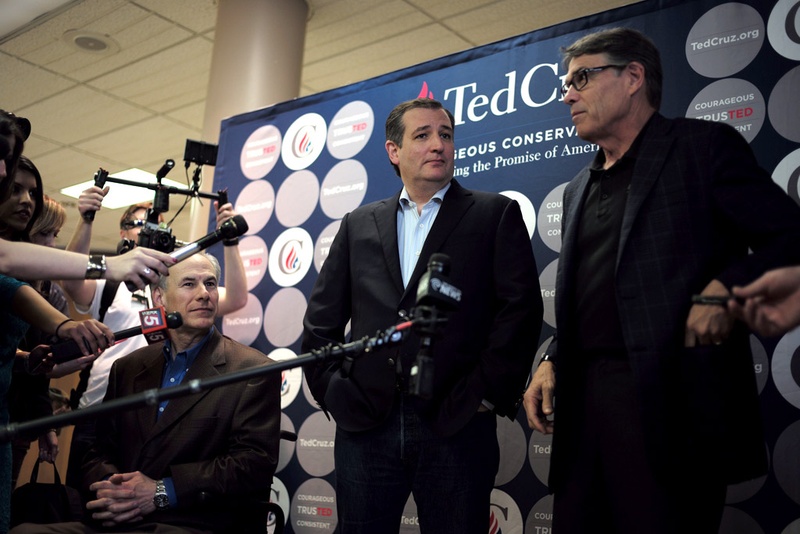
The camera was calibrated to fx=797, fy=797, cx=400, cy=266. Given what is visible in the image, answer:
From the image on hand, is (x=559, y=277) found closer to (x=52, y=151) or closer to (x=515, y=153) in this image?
(x=515, y=153)

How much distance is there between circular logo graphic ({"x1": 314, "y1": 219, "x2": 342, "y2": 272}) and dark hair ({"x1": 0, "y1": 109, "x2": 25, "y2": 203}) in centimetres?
175

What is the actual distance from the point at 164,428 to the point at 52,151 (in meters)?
6.24

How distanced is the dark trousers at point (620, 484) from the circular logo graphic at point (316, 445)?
1684mm

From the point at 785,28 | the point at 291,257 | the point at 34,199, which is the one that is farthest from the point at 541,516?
the point at 34,199

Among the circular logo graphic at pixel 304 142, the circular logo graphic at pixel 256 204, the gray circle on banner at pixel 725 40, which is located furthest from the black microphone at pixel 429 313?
the circular logo graphic at pixel 256 204

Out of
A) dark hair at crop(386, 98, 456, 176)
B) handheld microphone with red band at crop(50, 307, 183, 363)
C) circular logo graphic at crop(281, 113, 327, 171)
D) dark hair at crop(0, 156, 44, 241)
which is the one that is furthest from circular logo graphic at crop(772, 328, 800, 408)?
dark hair at crop(0, 156, 44, 241)

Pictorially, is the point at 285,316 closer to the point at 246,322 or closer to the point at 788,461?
the point at 246,322

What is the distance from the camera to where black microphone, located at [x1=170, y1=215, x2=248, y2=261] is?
2158 millimetres

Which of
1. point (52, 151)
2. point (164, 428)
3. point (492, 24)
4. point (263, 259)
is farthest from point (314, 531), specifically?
point (52, 151)

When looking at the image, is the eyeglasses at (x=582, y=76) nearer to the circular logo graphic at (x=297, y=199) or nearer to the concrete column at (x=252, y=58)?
the circular logo graphic at (x=297, y=199)

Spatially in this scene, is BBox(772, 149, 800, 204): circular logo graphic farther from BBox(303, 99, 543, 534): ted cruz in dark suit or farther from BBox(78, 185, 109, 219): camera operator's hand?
BBox(78, 185, 109, 219): camera operator's hand

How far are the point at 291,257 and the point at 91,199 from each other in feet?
3.23

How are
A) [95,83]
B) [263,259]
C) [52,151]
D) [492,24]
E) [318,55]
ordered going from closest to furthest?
[263,259] → [492,24] → [318,55] → [95,83] → [52,151]

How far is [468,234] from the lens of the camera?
8.16 ft
